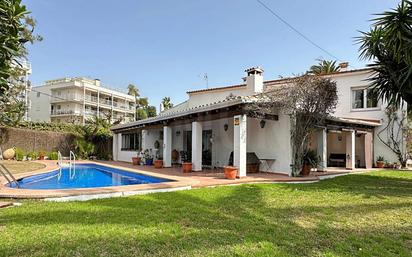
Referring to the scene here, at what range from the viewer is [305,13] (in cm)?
1564

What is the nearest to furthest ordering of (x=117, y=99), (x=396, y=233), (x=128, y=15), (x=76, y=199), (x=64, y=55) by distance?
(x=396, y=233) < (x=76, y=199) < (x=128, y=15) < (x=64, y=55) < (x=117, y=99)

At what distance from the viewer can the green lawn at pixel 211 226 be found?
4770 millimetres

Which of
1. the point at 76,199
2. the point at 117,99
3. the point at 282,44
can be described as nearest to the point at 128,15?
the point at 282,44

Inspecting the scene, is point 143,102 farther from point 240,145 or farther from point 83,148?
point 240,145

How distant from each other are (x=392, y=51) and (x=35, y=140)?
29.9 m

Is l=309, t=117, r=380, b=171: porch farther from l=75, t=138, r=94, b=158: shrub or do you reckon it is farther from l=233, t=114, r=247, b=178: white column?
l=75, t=138, r=94, b=158: shrub

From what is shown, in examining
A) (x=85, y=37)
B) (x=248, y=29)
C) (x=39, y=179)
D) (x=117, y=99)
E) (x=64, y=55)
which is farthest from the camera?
(x=117, y=99)

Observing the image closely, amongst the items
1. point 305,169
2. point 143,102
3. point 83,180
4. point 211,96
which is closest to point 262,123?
point 305,169

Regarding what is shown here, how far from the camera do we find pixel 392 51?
504 inches

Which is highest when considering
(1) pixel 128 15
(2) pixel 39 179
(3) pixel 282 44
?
(1) pixel 128 15

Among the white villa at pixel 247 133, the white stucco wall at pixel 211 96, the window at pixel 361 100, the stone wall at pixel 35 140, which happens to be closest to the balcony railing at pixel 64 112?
the stone wall at pixel 35 140

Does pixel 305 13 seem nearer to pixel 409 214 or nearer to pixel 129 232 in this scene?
pixel 409 214

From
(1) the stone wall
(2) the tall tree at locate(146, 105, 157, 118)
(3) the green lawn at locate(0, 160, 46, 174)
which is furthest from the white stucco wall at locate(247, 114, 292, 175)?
(2) the tall tree at locate(146, 105, 157, 118)

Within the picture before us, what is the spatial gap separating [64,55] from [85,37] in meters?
8.17
